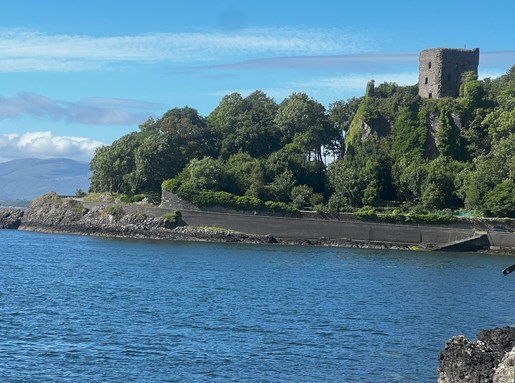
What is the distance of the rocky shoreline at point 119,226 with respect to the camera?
79.0 metres

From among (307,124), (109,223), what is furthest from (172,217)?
(307,124)

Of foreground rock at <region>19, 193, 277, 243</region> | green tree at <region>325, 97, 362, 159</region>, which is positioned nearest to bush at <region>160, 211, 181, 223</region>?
foreground rock at <region>19, 193, 277, 243</region>

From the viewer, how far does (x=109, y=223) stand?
8600cm

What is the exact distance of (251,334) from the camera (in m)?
33.1

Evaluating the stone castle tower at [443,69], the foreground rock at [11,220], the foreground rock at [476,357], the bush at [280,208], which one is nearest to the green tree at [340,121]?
the stone castle tower at [443,69]

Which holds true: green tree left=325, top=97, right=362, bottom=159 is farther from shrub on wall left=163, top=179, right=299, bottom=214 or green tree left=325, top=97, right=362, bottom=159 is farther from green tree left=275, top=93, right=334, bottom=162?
shrub on wall left=163, top=179, right=299, bottom=214

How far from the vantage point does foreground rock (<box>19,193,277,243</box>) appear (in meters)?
80.4

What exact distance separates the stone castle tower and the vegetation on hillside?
2.17 metres

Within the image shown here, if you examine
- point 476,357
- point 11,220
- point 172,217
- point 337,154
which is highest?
point 337,154

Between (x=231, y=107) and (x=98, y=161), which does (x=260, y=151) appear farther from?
(x=98, y=161)

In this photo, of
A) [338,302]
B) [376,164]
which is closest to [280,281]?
[338,302]

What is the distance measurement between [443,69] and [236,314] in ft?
210

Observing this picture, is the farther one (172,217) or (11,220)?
(11,220)

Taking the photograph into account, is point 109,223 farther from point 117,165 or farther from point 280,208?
point 280,208
